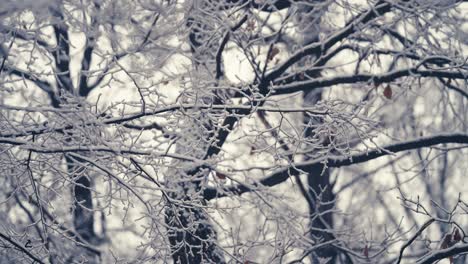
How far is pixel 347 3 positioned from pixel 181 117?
322 cm

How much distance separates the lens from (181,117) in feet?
18.2

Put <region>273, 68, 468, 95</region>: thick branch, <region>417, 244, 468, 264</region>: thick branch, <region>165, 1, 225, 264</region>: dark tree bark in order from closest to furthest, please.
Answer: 1. <region>417, 244, 468, 264</region>: thick branch
2. <region>165, 1, 225, 264</region>: dark tree bark
3. <region>273, 68, 468, 95</region>: thick branch

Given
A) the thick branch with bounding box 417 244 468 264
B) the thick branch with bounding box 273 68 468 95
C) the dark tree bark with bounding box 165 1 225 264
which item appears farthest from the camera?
the thick branch with bounding box 273 68 468 95

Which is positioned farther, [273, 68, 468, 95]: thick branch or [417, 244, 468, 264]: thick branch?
[273, 68, 468, 95]: thick branch

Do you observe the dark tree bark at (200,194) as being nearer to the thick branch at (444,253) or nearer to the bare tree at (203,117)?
the bare tree at (203,117)

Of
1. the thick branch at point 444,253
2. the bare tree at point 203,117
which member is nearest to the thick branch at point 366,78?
the bare tree at point 203,117

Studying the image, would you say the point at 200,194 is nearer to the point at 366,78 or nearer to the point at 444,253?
the point at 366,78

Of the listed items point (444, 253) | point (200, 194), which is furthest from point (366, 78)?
point (444, 253)

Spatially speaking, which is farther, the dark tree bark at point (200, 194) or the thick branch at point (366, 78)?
the thick branch at point (366, 78)

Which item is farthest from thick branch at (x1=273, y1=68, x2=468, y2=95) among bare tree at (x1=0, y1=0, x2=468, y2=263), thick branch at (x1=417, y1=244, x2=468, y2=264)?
thick branch at (x1=417, y1=244, x2=468, y2=264)

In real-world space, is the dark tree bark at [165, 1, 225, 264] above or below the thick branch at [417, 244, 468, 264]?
above

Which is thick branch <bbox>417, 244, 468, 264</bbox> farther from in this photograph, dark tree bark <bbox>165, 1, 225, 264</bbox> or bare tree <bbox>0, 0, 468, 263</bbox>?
dark tree bark <bbox>165, 1, 225, 264</bbox>

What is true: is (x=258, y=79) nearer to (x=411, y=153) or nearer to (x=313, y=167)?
(x=313, y=167)

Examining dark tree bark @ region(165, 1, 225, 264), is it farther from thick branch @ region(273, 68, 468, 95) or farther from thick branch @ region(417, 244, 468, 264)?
thick branch @ region(417, 244, 468, 264)
